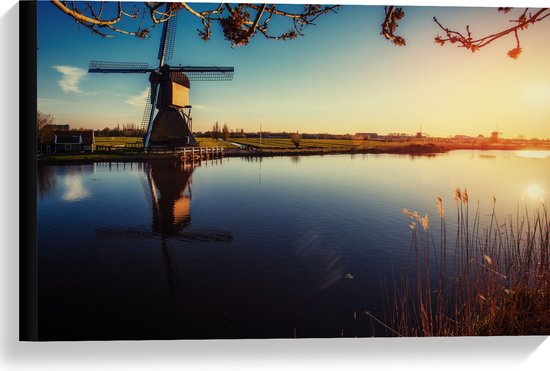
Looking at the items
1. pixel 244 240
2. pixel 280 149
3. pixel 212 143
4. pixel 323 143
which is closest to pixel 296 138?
pixel 323 143

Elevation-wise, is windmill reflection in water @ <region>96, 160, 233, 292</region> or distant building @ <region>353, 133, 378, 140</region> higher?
distant building @ <region>353, 133, 378, 140</region>

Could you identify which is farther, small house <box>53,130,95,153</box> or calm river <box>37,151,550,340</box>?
small house <box>53,130,95,153</box>

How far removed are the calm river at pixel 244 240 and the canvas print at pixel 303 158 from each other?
0.07ft

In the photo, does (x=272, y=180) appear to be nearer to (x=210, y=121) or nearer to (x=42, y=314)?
(x=210, y=121)

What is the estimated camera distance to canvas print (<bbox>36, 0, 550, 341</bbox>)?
124 inches

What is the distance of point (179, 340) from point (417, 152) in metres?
2.90

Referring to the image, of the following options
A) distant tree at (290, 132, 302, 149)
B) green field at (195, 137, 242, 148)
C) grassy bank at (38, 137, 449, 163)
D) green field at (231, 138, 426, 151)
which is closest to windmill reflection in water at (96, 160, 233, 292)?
green field at (195, 137, 242, 148)

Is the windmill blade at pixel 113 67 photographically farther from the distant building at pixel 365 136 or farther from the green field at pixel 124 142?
the distant building at pixel 365 136

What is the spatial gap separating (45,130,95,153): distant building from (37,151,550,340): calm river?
10.0 inches

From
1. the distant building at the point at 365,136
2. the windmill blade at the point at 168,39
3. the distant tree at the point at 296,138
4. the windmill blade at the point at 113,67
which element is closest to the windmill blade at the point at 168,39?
the windmill blade at the point at 168,39

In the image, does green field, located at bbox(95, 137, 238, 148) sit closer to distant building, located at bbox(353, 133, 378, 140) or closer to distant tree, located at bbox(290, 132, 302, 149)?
distant tree, located at bbox(290, 132, 302, 149)

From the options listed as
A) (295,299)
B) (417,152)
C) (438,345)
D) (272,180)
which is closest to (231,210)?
(272,180)

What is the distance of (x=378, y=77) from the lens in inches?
151

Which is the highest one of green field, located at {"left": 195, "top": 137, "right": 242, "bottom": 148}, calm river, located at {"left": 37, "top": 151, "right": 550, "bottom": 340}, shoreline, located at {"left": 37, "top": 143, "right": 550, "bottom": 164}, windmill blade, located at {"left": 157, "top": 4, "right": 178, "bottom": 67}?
windmill blade, located at {"left": 157, "top": 4, "right": 178, "bottom": 67}
